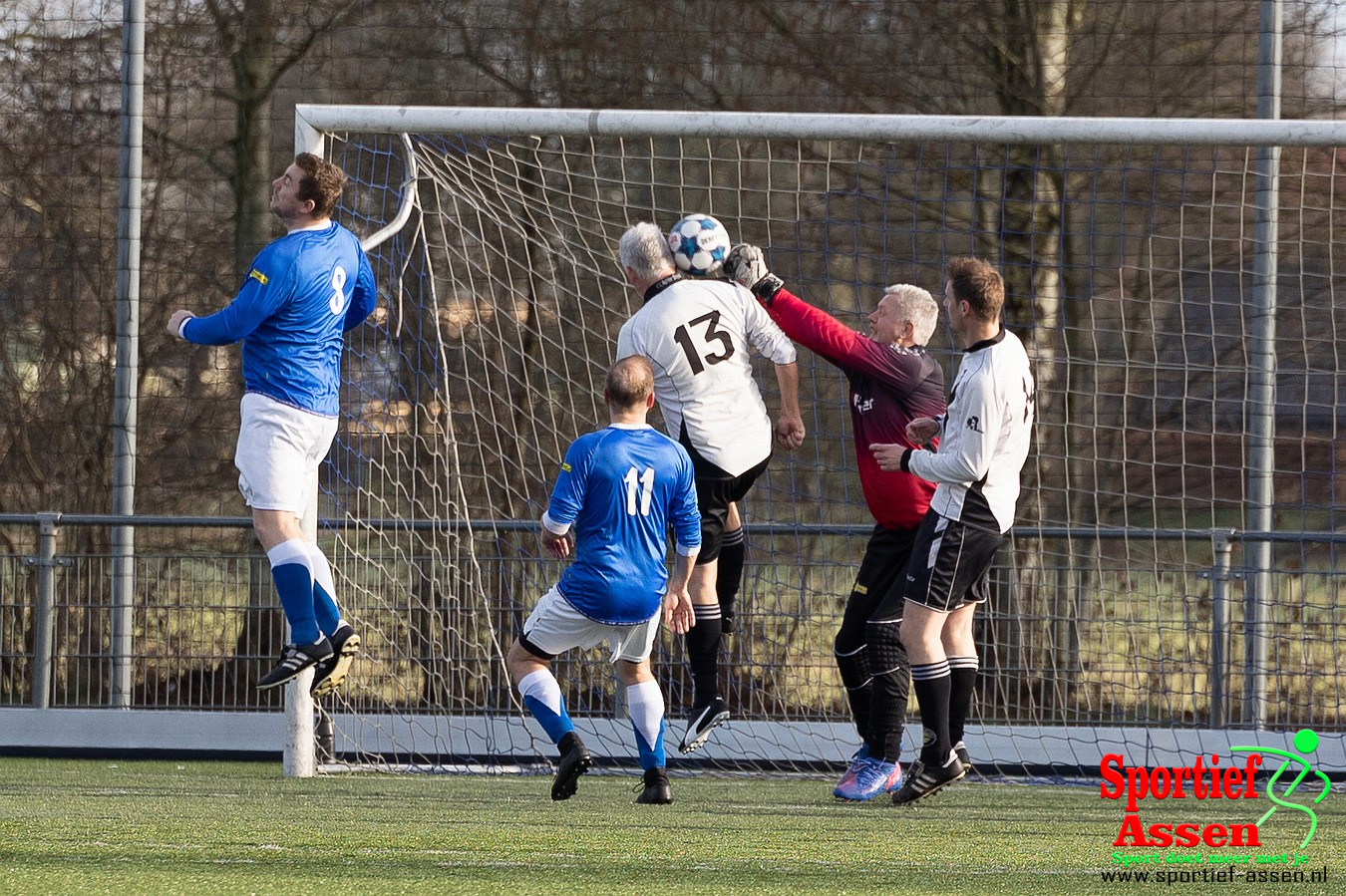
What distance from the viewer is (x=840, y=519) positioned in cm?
895

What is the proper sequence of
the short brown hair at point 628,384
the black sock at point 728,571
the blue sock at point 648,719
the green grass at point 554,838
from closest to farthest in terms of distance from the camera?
the green grass at point 554,838
the short brown hair at point 628,384
the blue sock at point 648,719
the black sock at point 728,571

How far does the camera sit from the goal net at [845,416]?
7.86 meters

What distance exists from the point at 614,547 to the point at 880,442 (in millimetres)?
1363

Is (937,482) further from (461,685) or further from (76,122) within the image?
(76,122)

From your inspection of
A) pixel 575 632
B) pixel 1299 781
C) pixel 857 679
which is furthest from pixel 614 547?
pixel 1299 781

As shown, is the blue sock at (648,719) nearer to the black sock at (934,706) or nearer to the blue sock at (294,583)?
the black sock at (934,706)

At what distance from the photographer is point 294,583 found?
567 centimetres

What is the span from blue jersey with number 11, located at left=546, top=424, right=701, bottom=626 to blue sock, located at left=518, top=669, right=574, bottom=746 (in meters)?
0.37

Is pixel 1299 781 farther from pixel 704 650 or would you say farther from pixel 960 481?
pixel 704 650

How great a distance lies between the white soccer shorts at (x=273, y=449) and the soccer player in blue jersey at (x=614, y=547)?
0.93 m

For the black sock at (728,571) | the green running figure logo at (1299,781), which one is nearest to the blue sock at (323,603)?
the black sock at (728,571)

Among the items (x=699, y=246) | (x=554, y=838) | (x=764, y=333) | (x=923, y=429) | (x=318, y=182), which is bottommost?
(x=554, y=838)

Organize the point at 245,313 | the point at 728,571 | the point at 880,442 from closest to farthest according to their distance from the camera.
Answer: the point at 245,313 → the point at 880,442 → the point at 728,571

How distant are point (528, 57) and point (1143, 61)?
150 inches
